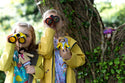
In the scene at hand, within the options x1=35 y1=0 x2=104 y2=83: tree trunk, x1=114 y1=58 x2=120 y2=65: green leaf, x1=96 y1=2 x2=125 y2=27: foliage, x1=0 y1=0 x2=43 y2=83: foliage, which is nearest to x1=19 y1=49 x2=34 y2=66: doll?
x1=35 y1=0 x2=104 y2=83: tree trunk

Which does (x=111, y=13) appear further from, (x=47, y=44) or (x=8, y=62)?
(x=8, y=62)

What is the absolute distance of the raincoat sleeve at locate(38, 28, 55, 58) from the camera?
1829 millimetres

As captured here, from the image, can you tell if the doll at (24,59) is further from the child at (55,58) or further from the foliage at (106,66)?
the foliage at (106,66)

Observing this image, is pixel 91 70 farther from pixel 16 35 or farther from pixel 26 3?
pixel 26 3

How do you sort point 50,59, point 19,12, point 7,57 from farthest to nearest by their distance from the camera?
1. point 19,12
2. point 50,59
3. point 7,57

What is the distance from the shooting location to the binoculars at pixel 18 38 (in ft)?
5.48

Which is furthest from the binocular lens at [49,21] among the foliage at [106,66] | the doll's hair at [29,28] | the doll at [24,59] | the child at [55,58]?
the foliage at [106,66]

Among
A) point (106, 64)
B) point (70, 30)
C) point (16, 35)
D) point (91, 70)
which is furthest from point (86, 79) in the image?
point (16, 35)

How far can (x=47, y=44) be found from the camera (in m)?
1.83

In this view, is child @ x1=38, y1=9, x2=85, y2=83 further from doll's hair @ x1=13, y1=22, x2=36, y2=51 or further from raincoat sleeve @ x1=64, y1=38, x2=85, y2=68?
doll's hair @ x1=13, y1=22, x2=36, y2=51

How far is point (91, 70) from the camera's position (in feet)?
9.27

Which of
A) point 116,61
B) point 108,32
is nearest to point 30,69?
point 116,61

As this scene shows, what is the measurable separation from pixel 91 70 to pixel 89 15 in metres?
0.99

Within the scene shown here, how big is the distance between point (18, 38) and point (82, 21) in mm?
1456
